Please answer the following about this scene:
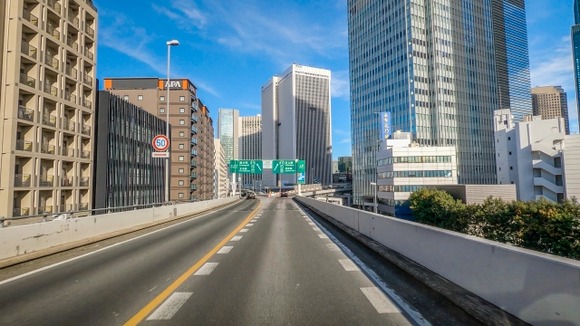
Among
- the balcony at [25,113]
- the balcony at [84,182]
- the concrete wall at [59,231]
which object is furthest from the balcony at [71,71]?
the concrete wall at [59,231]

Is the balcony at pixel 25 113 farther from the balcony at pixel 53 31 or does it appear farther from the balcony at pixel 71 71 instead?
the balcony at pixel 53 31

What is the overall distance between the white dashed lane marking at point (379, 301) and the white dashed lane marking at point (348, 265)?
1422 millimetres

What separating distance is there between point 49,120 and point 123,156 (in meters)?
19.9

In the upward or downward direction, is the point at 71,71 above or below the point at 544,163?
above

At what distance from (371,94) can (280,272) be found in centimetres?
12368

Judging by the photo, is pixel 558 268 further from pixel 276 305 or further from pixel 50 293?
pixel 50 293

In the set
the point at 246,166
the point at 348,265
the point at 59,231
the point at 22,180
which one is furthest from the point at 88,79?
the point at 348,265

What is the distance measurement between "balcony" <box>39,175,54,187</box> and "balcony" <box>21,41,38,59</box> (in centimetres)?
1168

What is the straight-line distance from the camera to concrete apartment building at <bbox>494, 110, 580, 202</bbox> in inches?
2399

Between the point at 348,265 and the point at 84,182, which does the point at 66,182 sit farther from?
the point at 348,265

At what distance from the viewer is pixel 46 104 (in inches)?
1367

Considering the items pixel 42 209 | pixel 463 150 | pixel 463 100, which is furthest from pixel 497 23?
pixel 42 209

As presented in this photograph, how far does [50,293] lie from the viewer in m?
5.66

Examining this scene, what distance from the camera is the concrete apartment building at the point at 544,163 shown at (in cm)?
6094
